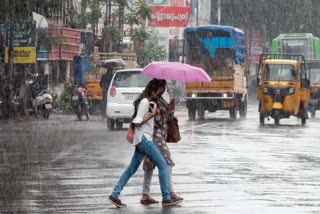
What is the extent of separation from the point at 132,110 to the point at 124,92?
21.6 inches

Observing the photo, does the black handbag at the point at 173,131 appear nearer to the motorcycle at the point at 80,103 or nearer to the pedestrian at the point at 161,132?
the pedestrian at the point at 161,132

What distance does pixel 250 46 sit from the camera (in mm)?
84625

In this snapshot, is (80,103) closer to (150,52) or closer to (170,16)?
(150,52)

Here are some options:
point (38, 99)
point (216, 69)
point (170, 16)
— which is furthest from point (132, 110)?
point (170, 16)

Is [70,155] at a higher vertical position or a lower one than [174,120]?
lower

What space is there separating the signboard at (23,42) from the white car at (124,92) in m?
8.53

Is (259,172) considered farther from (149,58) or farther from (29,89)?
(149,58)

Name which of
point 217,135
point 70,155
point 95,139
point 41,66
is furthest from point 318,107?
point 70,155

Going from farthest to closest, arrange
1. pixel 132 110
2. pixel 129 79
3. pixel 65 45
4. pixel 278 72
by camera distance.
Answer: pixel 65 45 → pixel 278 72 → pixel 129 79 → pixel 132 110

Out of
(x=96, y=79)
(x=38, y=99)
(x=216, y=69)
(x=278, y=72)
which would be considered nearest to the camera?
(x=278, y=72)

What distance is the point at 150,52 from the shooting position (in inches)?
2312

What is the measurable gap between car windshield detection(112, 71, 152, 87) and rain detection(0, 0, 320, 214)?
0.04m

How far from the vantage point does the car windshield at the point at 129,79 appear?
28219 mm

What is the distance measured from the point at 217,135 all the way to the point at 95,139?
3.73 m
